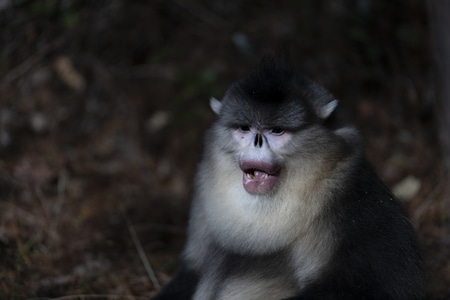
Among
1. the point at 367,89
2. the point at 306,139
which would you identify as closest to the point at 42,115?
the point at 367,89

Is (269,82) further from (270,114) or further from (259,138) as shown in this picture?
(259,138)

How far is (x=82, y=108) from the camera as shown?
23.5 feet

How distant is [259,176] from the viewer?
3.36 meters

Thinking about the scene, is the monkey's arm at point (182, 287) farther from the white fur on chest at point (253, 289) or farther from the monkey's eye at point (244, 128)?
the monkey's eye at point (244, 128)

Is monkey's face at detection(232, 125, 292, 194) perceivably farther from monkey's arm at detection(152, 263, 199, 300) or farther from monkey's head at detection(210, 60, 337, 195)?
monkey's arm at detection(152, 263, 199, 300)

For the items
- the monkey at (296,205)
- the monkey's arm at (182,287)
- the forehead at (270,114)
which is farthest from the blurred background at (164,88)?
the forehead at (270,114)

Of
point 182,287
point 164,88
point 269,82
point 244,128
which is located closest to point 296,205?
point 244,128

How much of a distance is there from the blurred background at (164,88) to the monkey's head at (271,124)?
7.76 ft

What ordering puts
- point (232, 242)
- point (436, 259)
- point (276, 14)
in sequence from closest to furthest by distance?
1. point (232, 242)
2. point (436, 259)
3. point (276, 14)

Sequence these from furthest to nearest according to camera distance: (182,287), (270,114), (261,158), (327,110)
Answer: (182,287), (327,110), (270,114), (261,158)

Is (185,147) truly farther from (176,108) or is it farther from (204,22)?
(204,22)

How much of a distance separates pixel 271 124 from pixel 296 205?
35cm

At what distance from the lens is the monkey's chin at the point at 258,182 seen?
132 inches

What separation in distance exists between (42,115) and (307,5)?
8.02 feet
